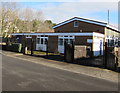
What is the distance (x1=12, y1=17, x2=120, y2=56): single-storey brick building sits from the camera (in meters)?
17.3

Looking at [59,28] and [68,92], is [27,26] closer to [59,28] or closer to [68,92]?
[59,28]

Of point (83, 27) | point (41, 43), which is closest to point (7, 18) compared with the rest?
point (41, 43)

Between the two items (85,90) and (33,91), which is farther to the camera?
(85,90)

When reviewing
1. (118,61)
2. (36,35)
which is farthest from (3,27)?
(118,61)

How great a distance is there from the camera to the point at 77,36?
1806cm

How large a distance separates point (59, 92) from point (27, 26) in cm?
4166

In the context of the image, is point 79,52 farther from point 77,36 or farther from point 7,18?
point 7,18

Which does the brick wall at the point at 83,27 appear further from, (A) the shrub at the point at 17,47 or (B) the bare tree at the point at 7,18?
(B) the bare tree at the point at 7,18

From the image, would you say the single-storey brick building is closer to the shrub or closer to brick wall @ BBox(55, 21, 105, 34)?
brick wall @ BBox(55, 21, 105, 34)

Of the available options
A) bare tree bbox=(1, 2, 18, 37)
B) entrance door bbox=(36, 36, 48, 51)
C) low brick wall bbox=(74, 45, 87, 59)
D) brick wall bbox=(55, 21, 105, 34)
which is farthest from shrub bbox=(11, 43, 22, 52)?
bare tree bbox=(1, 2, 18, 37)

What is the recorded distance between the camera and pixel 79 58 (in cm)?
1328

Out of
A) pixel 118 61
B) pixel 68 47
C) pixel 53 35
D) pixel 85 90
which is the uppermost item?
pixel 53 35

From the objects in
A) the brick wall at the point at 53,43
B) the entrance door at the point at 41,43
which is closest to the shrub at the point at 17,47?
the entrance door at the point at 41,43

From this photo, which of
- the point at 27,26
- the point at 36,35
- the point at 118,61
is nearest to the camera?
the point at 118,61
